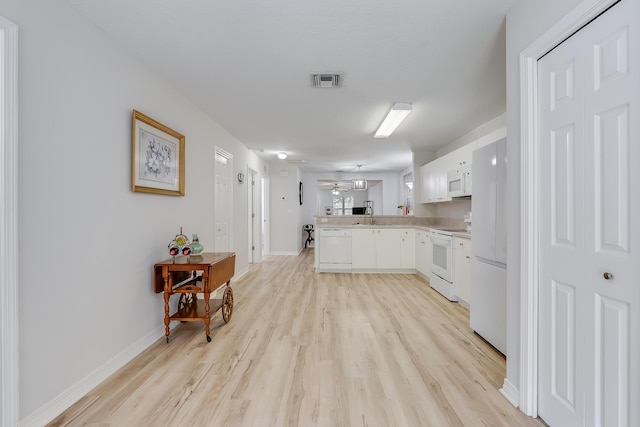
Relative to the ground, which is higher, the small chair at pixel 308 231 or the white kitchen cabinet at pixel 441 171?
the white kitchen cabinet at pixel 441 171

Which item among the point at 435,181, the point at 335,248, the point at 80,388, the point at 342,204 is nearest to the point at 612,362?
the point at 80,388

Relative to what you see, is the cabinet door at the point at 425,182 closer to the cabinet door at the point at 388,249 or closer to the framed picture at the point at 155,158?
the cabinet door at the point at 388,249

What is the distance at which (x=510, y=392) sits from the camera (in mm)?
1724

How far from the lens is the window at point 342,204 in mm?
12906

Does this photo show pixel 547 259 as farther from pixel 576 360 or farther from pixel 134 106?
pixel 134 106

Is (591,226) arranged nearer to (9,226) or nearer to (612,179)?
(612,179)

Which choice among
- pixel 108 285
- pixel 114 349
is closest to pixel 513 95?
pixel 108 285

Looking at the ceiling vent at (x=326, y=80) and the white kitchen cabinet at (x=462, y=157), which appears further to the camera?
the white kitchen cabinet at (x=462, y=157)

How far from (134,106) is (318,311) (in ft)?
8.53

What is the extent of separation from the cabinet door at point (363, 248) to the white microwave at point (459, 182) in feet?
5.18

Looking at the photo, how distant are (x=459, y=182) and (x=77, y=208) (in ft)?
13.2

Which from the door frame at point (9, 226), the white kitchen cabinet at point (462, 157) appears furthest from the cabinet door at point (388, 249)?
the door frame at point (9, 226)

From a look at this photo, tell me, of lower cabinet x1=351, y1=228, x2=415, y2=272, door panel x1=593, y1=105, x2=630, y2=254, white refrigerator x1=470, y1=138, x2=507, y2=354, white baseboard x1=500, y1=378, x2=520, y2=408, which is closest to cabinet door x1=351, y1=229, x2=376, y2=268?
lower cabinet x1=351, y1=228, x2=415, y2=272

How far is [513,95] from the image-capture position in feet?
5.65
